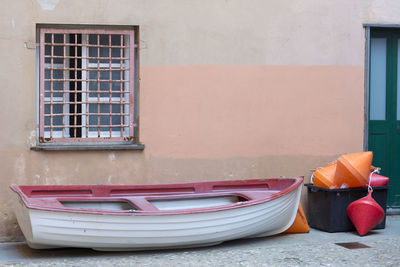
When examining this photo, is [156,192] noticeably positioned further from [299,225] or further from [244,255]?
[299,225]

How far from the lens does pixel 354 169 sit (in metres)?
7.14

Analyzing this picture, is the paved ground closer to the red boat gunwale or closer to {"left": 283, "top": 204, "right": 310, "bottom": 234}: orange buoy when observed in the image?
{"left": 283, "top": 204, "right": 310, "bottom": 234}: orange buoy

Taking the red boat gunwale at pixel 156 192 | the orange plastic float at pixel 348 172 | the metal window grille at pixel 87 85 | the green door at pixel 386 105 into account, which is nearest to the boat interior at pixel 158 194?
the red boat gunwale at pixel 156 192

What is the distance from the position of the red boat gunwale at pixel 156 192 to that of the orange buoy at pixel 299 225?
1.37 ft

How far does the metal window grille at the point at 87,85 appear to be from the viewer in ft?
23.9

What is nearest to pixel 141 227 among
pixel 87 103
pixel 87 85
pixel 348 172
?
pixel 87 103

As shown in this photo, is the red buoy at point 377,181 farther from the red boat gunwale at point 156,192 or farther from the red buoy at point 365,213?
the red boat gunwale at point 156,192

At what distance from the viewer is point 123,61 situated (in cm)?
750

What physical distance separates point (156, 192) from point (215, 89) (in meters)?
1.54

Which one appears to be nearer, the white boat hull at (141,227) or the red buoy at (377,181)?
the white boat hull at (141,227)

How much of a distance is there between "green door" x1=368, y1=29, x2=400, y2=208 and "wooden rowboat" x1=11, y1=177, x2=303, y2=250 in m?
1.79

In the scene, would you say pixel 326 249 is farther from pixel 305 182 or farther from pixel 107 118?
pixel 107 118

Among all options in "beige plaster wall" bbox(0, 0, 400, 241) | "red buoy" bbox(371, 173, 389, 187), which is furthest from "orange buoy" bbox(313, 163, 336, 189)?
"red buoy" bbox(371, 173, 389, 187)

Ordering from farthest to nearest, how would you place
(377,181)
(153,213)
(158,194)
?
1. (377,181)
2. (158,194)
3. (153,213)
